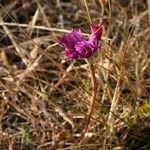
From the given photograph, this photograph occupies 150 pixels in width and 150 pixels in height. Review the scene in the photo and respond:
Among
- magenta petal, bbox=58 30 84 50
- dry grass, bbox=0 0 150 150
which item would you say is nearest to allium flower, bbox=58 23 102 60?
magenta petal, bbox=58 30 84 50

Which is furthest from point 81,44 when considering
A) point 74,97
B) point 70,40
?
point 74,97

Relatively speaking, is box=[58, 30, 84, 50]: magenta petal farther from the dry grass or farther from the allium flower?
the dry grass

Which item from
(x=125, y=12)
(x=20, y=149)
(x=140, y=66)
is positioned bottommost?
(x=20, y=149)

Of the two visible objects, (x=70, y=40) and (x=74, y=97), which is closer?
(x=70, y=40)

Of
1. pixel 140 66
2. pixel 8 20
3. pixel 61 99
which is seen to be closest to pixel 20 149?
pixel 61 99

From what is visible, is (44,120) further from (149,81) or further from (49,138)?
(149,81)

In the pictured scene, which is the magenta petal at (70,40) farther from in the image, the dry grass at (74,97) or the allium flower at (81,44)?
the dry grass at (74,97)

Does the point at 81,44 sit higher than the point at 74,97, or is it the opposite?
the point at 81,44

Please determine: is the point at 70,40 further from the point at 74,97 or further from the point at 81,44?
the point at 74,97
